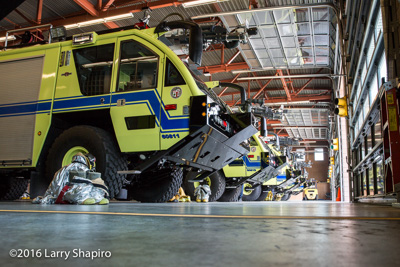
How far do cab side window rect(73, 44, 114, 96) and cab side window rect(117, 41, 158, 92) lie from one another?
0.75ft

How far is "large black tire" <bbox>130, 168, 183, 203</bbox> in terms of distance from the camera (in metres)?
6.45

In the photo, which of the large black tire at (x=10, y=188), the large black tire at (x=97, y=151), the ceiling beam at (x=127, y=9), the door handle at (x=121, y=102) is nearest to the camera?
the large black tire at (x=97, y=151)

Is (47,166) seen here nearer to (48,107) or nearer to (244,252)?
(48,107)

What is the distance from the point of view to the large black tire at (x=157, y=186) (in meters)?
6.45

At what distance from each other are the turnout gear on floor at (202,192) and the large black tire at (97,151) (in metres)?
3.33

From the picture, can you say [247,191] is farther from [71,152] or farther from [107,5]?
[71,152]

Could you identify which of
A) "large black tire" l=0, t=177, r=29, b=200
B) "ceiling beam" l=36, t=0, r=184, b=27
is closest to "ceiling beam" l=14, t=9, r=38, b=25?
"ceiling beam" l=36, t=0, r=184, b=27

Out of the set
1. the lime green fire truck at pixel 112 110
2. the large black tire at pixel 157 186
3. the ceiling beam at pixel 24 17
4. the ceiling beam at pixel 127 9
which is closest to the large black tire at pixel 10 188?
the lime green fire truck at pixel 112 110

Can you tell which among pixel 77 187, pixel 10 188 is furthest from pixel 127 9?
pixel 77 187

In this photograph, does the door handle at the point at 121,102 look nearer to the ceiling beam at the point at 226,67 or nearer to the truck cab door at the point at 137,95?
the truck cab door at the point at 137,95

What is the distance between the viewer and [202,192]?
27.5 ft

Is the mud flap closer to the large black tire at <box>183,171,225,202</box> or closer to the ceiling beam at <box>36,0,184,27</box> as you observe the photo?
the large black tire at <box>183,171,225,202</box>

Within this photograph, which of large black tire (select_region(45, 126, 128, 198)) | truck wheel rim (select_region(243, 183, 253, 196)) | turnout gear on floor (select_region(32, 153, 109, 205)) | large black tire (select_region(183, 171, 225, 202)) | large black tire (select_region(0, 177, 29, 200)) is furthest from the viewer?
truck wheel rim (select_region(243, 183, 253, 196))

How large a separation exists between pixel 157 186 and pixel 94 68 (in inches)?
93.4
